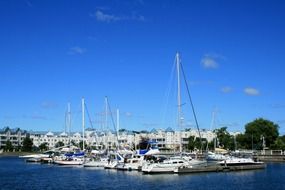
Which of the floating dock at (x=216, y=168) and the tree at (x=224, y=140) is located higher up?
the tree at (x=224, y=140)

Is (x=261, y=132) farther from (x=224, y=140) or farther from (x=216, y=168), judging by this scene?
(x=216, y=168)

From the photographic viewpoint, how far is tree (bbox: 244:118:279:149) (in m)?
151

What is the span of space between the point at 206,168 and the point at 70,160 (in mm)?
46171

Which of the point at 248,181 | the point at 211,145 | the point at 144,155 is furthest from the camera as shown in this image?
the point at 211,145

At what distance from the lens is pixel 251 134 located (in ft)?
502

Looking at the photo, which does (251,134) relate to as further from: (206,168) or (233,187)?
(233,187)

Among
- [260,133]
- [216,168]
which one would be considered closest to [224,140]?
[260,133]

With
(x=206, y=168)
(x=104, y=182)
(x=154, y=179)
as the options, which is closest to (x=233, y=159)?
(x=206, y=168)

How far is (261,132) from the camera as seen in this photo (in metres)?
152

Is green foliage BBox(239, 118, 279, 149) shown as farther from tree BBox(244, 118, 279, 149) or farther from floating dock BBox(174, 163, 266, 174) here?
floating dock BBox(174, 163, 266, 174)

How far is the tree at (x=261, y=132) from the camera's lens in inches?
5960

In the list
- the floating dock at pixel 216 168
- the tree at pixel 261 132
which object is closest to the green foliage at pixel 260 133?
the tree at pixel 261 132

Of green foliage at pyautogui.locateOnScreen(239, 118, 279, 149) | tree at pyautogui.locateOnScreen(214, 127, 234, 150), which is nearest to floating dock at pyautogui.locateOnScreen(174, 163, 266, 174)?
green foliage at pyautogui.locateOnScreen(239, 118, 279, 149)

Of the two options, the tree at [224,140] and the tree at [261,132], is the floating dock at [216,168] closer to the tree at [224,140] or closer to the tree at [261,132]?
the tree at [261,132]
